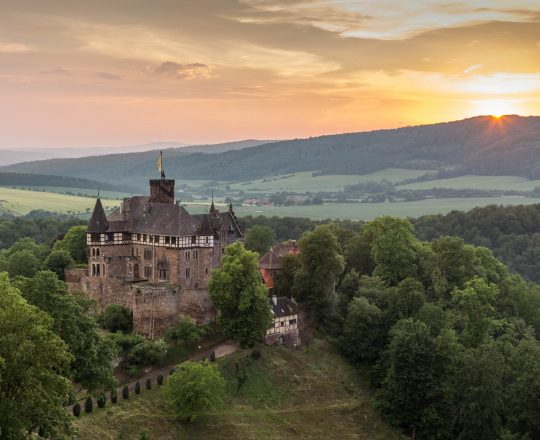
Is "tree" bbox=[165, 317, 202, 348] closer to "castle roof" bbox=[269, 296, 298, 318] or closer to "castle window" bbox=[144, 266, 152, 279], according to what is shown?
"castle roof" bbox=[269, 296, 298, 318]

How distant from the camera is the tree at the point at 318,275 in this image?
243ft

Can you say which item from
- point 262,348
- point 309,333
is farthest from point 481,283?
point 262,348

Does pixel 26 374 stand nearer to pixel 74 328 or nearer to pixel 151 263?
pixel 74 328

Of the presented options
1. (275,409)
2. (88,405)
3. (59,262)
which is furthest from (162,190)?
(88,405)

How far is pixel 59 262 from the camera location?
7512 centimetres

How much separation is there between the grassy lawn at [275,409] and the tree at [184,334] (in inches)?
137

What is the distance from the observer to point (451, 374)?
65312mm

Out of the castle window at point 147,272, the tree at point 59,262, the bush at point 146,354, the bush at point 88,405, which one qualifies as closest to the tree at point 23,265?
the tree at point 59,262

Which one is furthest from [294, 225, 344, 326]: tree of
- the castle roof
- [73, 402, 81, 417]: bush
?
[73, 402, 81, 417]: bush

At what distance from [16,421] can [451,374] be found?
41.9m

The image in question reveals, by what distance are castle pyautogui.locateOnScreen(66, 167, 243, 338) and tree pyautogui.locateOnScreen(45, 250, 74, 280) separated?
1889 millimetres

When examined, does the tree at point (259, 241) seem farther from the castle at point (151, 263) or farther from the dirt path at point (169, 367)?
the dirt path at point (169, 367)

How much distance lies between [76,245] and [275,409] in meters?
32.4

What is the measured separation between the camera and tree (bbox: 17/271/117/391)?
46.2 metres
